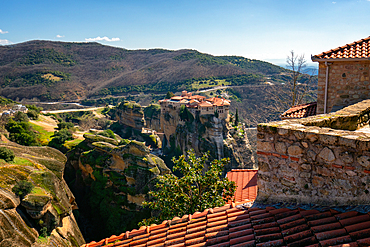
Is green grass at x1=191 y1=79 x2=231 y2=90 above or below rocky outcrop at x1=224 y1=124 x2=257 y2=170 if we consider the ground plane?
above

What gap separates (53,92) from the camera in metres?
82.4

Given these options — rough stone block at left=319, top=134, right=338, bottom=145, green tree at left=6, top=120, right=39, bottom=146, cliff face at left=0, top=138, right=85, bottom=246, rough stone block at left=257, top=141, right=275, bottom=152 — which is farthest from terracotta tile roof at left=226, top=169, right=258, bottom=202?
green tree at left=6, top=120, right=39, bottom=146

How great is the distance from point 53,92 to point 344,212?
3595 inches

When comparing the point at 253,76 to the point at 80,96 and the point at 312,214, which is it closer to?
the point at 80,96

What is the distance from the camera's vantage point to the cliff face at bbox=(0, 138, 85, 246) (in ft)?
32.3

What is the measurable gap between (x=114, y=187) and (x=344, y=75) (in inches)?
675

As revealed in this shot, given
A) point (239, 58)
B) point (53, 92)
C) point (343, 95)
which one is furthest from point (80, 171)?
point (239, 58)

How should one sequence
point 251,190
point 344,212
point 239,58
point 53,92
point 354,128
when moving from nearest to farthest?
point 344,212, point 354,128, point 251,190, point 53,92, point 239,58

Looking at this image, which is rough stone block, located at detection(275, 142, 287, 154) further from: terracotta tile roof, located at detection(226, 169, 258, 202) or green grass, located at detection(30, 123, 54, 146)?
green grass, located at detection(30, 123, 54, 146)

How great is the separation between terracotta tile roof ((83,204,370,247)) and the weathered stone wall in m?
8.16

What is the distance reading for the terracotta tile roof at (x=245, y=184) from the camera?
7861mm

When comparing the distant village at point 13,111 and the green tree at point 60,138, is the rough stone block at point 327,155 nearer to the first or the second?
the green tree at point 60,138

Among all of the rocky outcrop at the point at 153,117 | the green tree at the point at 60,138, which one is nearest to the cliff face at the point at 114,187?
the green tree at the point at 60,138

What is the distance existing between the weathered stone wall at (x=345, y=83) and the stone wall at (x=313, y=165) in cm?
713
